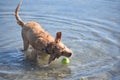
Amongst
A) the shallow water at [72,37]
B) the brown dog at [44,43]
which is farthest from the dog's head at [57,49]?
the shallow water at [72,37]

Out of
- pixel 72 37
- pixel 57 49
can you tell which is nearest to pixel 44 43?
pixel 57 49

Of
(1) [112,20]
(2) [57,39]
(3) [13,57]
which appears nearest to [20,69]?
(3) [13,57]

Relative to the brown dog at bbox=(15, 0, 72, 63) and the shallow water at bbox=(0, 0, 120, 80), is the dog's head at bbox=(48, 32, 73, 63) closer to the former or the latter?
the brown dog at bbox=(15, 0, 72, 63)

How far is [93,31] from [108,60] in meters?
2.33

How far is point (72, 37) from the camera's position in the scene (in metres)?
11.0

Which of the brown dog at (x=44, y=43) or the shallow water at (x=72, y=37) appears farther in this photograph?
the shallow water at (x=72, y=37)

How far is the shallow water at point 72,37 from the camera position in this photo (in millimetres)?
8719

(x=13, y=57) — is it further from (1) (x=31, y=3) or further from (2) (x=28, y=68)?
(1) (x=31, y=3)

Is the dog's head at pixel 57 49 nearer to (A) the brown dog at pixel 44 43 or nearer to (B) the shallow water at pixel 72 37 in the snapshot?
A: (A) the brown dog at pixel 44 43

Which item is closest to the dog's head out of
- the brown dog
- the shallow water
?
the brown dog

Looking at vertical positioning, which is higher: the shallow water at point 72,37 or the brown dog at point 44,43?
the brown dog at point 44,43

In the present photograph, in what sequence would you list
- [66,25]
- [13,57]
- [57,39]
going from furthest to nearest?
[66,25]
[13,57]
[57,39]

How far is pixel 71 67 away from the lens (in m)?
9.00

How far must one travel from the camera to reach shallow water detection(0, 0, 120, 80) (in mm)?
8719
